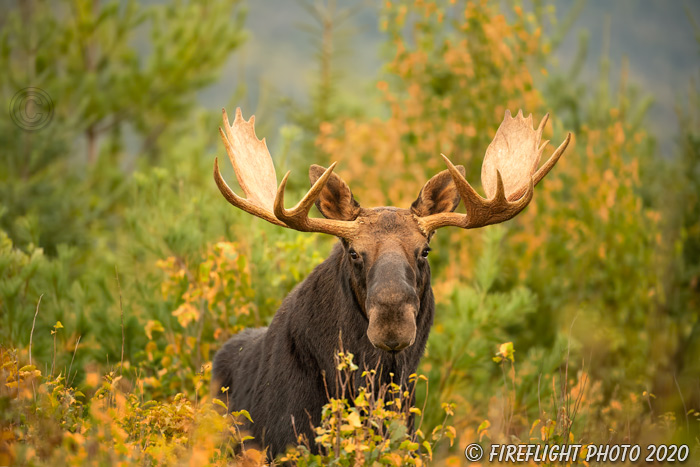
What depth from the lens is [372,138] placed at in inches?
523

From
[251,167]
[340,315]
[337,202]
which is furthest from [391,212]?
[251,167]

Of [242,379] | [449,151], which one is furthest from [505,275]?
[242,379]

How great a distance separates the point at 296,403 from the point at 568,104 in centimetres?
1528

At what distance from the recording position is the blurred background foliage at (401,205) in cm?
590

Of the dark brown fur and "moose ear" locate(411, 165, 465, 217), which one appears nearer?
the dark brown fur

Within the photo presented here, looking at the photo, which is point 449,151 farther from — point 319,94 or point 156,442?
point 319,94

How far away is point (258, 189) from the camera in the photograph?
4.61m

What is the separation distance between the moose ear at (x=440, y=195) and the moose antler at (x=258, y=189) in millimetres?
530

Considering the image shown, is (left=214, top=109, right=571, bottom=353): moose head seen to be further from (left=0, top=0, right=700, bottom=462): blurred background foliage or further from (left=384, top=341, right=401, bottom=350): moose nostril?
(left=0, top=0, right=700, bottom=462): blurred background foliage

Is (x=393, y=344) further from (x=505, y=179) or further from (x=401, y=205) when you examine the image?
(x=401, y=205)

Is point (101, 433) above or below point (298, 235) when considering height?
below

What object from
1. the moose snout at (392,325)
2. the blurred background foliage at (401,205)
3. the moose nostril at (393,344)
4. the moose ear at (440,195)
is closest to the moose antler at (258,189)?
the moose ear at (440,195)

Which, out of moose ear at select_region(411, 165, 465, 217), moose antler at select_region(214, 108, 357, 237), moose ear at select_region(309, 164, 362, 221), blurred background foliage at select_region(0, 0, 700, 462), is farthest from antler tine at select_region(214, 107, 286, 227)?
blurred background foliage at select_region(0, 0, 700, 462)

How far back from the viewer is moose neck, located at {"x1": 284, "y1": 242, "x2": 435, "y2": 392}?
163 inches
